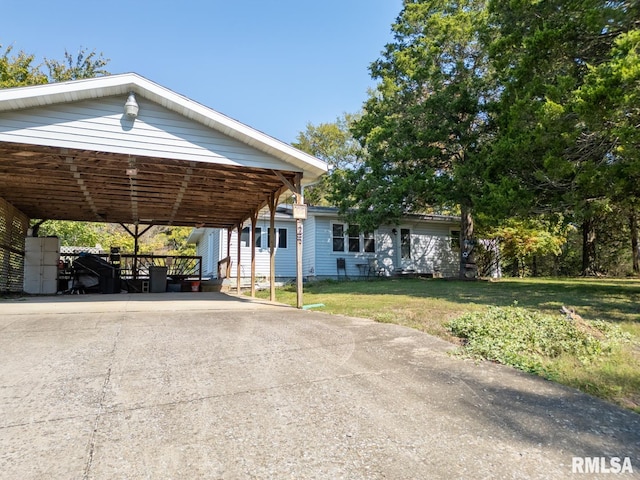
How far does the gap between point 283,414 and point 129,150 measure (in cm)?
558

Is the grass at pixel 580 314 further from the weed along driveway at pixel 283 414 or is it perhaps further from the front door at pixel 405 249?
the front door at pixel 405 249

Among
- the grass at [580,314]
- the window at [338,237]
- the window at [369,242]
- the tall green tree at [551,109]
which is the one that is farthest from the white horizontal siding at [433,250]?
the grass at [580,314]

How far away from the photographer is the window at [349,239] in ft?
56.8

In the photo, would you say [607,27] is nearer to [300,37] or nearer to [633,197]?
[633,197]

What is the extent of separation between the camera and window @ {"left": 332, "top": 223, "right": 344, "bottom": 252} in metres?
17.3

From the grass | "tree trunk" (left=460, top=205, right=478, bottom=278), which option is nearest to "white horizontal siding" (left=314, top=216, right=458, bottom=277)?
"tree trunk" (left=460, top=205, right=478, bottom=278)

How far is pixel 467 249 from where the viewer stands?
1639 centimetres

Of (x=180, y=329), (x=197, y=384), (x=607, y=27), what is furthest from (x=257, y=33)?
(x=197, y=384)

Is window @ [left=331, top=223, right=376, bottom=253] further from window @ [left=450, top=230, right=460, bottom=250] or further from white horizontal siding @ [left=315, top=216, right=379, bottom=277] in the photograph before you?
window @ [left=450, top=230, right=460, bottom=250]

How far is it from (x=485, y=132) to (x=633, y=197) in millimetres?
5585

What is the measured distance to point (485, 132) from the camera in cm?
1438

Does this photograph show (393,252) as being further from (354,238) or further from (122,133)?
(122,133)

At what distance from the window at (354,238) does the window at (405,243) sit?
2.27 metres

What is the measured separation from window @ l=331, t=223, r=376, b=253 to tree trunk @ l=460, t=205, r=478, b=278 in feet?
13.0
